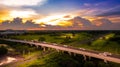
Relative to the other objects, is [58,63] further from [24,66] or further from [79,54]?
[79,54]

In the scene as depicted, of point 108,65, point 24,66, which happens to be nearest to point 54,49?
point 24,66

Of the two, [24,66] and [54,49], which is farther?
[54,49]

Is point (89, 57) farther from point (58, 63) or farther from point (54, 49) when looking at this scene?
point (54, 49)

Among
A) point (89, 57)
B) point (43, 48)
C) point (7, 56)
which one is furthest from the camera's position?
point (43, 48)

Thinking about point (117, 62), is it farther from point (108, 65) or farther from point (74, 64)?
point (74, 64)

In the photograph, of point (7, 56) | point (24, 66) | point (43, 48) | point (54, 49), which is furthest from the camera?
point (43, 48)

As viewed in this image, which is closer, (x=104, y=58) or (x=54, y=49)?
(x=104, y=58)

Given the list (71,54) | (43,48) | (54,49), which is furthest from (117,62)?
(43,48)

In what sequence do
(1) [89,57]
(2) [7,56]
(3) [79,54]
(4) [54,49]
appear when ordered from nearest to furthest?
(1) [89,57]
(3) [79,54]
(2) [7,56]
(4) [54,49]

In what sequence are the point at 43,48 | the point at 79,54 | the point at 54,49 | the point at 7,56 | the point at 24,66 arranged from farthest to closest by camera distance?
the point at 43,48 → the point at 54,49 → the point at 7,56 → the point at 79,54 → the point at 24,66
